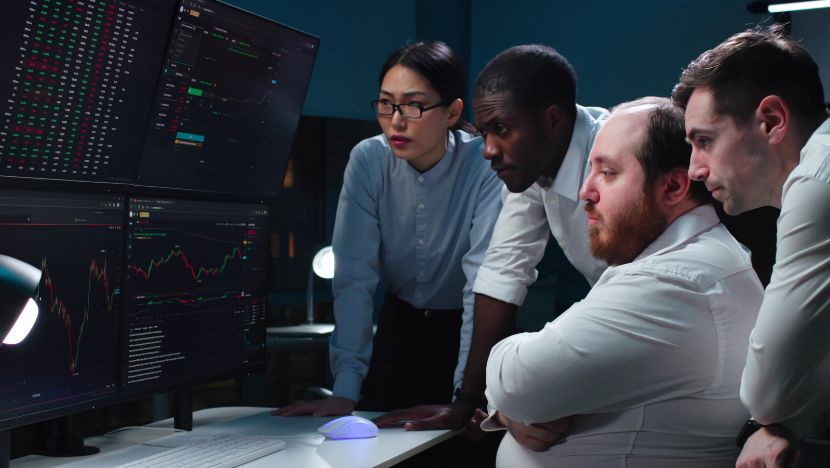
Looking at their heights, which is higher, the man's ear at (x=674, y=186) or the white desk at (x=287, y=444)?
the man's ear at (x=674, y=186)

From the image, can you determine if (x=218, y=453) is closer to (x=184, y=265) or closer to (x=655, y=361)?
(x=184, y=265)

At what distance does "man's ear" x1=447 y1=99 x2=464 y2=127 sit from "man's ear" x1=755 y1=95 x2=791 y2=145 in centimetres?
108

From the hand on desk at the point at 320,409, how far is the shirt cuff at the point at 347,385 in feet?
0.20

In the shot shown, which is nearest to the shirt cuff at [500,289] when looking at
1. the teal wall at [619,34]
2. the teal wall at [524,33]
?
the teal wall at [524,33]

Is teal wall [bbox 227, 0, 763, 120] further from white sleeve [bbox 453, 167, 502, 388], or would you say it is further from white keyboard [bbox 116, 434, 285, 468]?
white keyboard [bbox 116, 434, 285, 468]

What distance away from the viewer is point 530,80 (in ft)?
6.45

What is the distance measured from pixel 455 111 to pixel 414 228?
362 mm

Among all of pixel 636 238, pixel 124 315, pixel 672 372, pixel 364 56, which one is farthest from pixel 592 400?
pixel 364 56

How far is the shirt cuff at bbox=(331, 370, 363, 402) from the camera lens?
2.03m

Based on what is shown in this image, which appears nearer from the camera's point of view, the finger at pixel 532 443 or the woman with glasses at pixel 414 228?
the finger at pixel 532 443

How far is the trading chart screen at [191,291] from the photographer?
1600mm

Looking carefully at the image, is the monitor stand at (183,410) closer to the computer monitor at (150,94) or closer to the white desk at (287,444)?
the white desk at (287,444)

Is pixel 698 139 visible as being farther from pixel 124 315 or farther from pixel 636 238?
pixel 124 315

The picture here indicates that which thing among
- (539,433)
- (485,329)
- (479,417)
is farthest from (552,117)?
(539,433)
